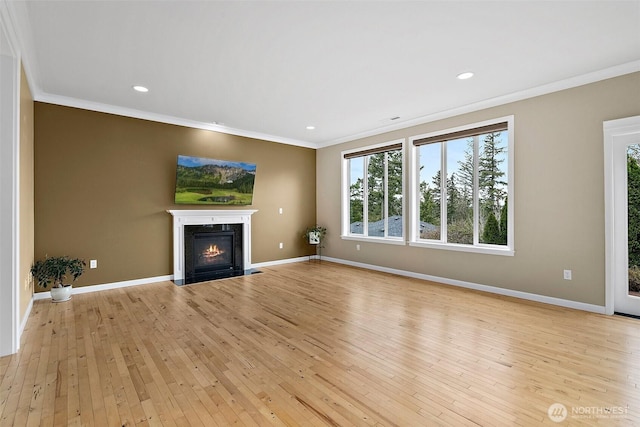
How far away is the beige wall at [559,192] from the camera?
3553 millimetres

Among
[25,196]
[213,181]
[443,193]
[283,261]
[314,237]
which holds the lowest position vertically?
[283,261]

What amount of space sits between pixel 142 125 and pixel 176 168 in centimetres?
83

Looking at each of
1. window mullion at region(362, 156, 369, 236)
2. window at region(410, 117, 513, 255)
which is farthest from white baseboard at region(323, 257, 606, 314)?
window mullion at region(362, 156, 369, 236)

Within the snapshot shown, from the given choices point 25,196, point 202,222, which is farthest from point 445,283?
point 25,196

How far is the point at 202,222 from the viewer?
18.2ft

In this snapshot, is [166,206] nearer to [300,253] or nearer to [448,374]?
[300,253]

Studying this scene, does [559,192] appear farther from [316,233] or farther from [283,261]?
[283,261]

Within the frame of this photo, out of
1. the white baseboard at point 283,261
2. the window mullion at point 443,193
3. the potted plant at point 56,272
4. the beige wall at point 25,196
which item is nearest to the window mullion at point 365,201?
the white baseboard at point 283,261

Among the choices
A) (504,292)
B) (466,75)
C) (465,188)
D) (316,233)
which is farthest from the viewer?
(316,233)

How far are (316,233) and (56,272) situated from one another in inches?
176

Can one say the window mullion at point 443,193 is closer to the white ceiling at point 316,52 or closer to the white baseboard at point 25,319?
the white ceiling at point 316,52

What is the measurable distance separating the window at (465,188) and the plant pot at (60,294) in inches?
206

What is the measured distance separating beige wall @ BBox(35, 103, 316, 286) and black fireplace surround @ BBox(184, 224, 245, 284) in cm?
34

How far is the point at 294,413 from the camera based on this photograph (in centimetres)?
183
